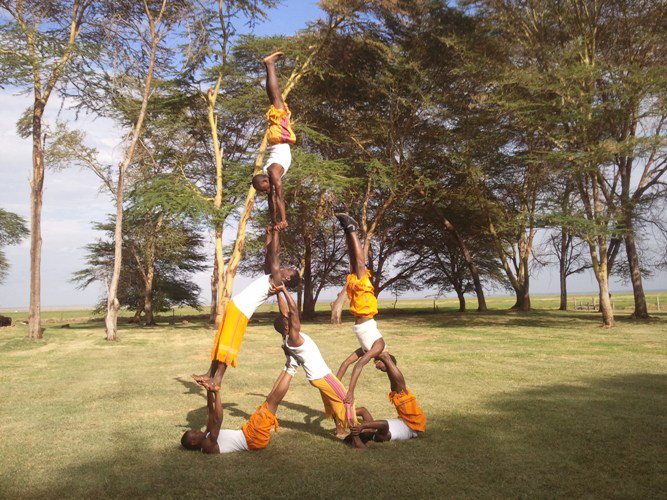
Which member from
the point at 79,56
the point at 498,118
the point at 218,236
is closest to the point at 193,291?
the point at 218,236

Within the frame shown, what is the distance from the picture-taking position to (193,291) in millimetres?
37250

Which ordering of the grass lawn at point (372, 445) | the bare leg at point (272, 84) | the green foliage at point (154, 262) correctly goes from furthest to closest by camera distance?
1. the green foliage at point (154, 262)
2. the bare leg at point (272, 84)
3. the grass lawn at point (372, 445)

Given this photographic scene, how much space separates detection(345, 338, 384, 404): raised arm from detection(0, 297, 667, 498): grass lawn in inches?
23.6

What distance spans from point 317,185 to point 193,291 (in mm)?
17801

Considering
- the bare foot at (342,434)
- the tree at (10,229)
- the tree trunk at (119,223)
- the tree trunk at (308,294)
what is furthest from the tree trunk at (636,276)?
the tree at (10,229)

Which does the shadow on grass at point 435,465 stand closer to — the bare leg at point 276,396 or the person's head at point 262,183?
the bare leg at point 276,396

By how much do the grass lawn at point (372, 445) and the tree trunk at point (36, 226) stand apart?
5.38 meters

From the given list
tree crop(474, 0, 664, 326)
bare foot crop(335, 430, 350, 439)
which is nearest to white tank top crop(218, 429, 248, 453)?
bare foot crop(335, 430, 350, 439)

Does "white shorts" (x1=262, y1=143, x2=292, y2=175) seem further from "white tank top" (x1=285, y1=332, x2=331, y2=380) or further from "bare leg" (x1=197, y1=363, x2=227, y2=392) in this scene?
"bare leg" (x1=197, y1=363, x2=227, y2=392)

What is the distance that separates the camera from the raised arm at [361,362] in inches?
238

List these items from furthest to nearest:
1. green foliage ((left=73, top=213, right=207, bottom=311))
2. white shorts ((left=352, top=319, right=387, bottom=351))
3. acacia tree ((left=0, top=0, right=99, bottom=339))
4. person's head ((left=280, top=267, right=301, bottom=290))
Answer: green foliage ((left=73, top=213, right=207, bottom=311)) → acacia tree ((left=0, top=0, right=99, bottom=339)) → white shorts ((left=352, top=319, right=387, bottom=351)) → person's head ((left=280, top=267, right=301, bottom=290))

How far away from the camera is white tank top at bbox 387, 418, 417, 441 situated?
6043 mm

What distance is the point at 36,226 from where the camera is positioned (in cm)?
1881

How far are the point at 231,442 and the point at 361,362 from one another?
1.69 metres
